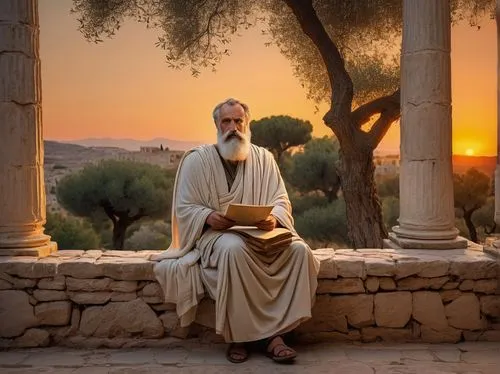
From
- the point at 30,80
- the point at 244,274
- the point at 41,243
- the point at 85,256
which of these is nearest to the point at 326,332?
the point at 244,274

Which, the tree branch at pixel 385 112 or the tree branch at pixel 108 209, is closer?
the tree branch at pixel 385 112

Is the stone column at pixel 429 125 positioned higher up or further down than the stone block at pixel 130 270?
higher up

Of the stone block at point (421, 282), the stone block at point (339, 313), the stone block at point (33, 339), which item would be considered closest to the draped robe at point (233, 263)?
the stone block at point (339, 313)

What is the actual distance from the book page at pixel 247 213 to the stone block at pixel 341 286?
2.95ft

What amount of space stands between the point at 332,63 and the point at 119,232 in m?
7.62

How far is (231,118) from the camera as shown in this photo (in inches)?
222

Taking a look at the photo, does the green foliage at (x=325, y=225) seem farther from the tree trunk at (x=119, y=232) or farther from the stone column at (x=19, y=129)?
the stone column at (x=19, y=129)

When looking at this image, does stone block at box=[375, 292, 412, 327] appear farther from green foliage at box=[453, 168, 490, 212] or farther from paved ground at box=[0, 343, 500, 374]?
green foliage at box=[453, 168, 490, 212]

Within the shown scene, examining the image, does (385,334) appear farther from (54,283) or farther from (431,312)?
(54,283)

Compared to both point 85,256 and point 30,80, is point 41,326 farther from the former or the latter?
point 30,80

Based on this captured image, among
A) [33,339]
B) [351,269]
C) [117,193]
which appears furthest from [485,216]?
[33,339]

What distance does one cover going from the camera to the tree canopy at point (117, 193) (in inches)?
614

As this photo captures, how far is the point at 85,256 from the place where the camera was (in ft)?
19.1

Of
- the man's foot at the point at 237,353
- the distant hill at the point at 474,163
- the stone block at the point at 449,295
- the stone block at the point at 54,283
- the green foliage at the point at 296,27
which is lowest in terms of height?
the man's foot at the point at 237,353
